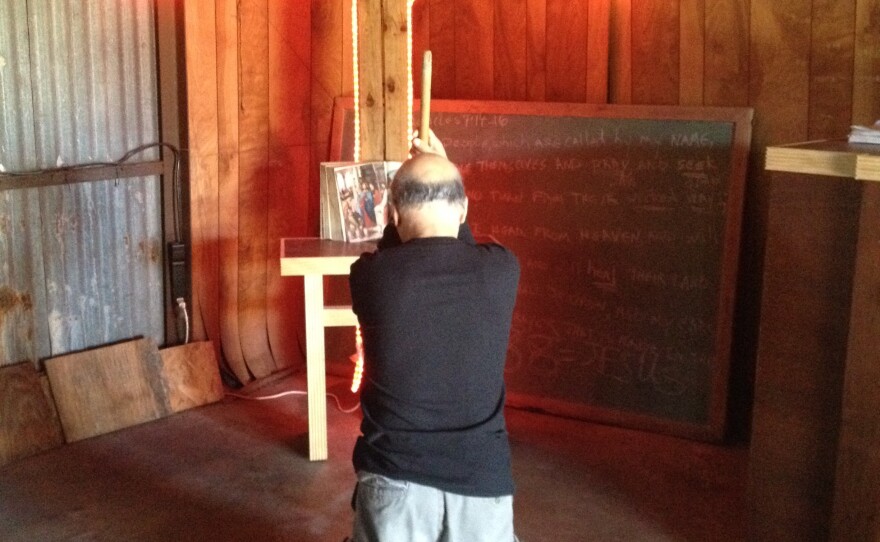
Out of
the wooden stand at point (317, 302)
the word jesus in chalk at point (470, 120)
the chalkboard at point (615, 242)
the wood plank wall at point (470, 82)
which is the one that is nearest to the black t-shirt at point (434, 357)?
the wooden stand at point (317, 302)

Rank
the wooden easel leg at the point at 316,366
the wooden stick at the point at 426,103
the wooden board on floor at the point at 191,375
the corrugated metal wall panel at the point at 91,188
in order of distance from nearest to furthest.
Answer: the wooden stick at the point at 426,103 < the wooden easel leg at the point at 316,366 < the corrugated metal wall panel at the point at 91,188 < the wooden board on floor at the point at 191,375

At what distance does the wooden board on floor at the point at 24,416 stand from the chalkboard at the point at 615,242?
5.91 ft

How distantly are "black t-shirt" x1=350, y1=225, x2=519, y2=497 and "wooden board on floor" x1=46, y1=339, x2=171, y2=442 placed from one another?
2.46 metres

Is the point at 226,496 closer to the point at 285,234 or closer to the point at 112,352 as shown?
the point at 112,352

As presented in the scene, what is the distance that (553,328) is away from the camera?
14.9ft

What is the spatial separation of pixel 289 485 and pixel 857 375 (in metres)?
→ 1.94

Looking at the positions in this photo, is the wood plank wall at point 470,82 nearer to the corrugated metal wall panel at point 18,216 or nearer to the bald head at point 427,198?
the corrugated metal wall panel at point 18,216

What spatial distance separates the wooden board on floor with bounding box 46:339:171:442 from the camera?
13.9 feet

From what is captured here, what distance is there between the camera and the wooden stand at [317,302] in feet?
12.4

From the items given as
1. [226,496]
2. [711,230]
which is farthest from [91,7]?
[711,230]

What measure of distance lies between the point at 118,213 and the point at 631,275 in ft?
6.64

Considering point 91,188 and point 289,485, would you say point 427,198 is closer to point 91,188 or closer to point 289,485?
point 289,485

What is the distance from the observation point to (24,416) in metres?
4.07

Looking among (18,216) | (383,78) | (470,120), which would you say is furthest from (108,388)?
(470,120)
